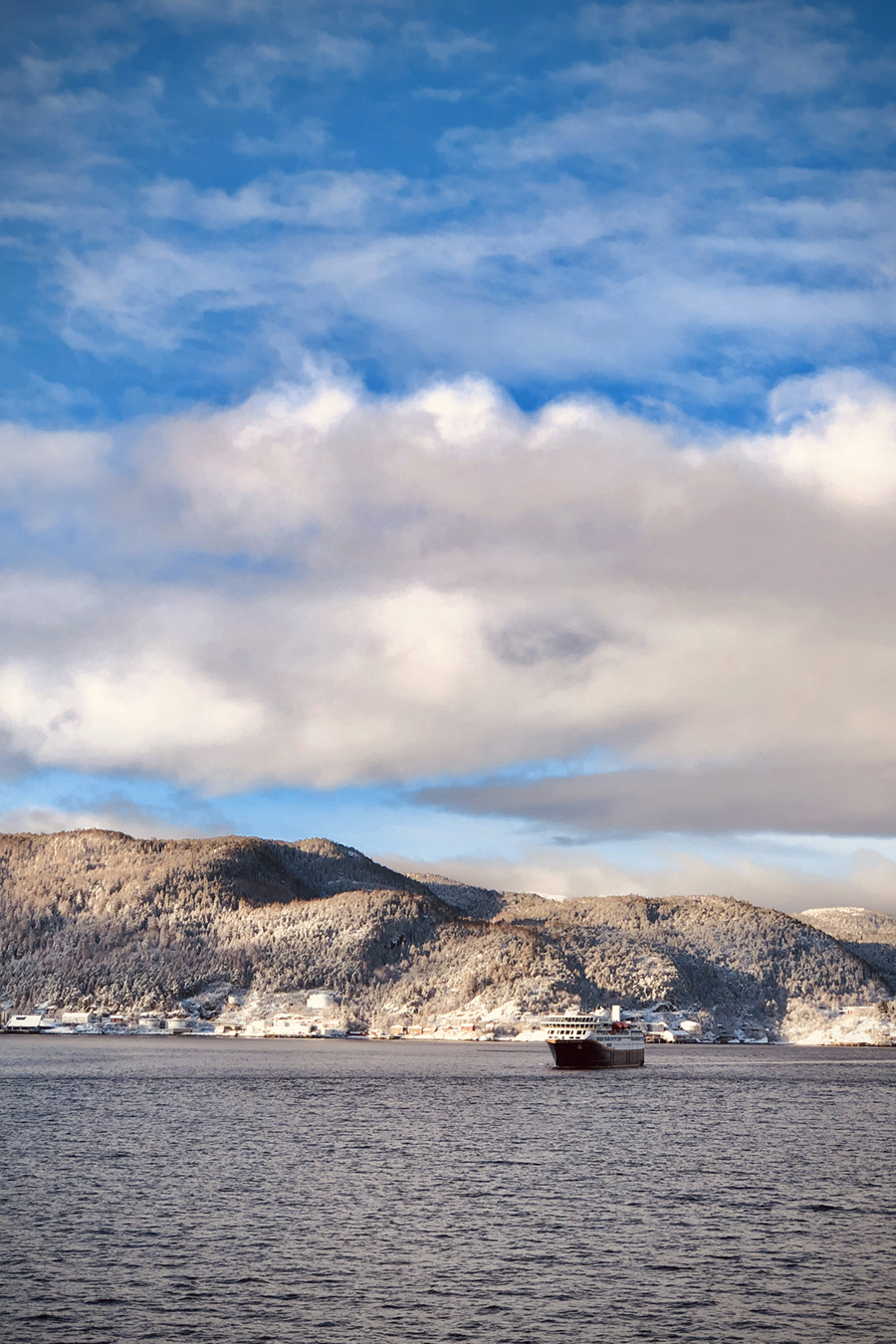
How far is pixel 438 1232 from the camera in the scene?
245ft

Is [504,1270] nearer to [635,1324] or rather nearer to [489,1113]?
[635,1324]

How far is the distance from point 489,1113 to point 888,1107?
60893 mm

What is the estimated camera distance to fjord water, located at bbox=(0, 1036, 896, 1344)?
54.4m

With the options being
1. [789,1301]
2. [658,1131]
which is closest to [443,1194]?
[789,1301]

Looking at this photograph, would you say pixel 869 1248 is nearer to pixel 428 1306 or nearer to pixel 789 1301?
pixel 789 1301

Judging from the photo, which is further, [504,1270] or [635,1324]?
[504,1270]

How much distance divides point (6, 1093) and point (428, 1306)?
136m

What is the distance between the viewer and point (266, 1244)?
70.2 m

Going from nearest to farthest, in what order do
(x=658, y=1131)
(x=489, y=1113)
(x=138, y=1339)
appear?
(x=138, y=1339) → (x=658, y=1131) → (x=489, y=1113)

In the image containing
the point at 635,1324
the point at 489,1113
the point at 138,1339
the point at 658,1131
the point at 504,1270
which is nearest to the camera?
the point at 138,1339

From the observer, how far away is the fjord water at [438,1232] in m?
54.4

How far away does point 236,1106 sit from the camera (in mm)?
161500

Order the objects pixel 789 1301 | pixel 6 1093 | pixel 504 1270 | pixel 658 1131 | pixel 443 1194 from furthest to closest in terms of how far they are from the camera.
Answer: pixel 6 1093 → pixel 658 1131 → pixel 443 1194 → pixel 504 1270 → pixel 789 1301

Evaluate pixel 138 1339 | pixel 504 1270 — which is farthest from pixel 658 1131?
pixel 138 1339
